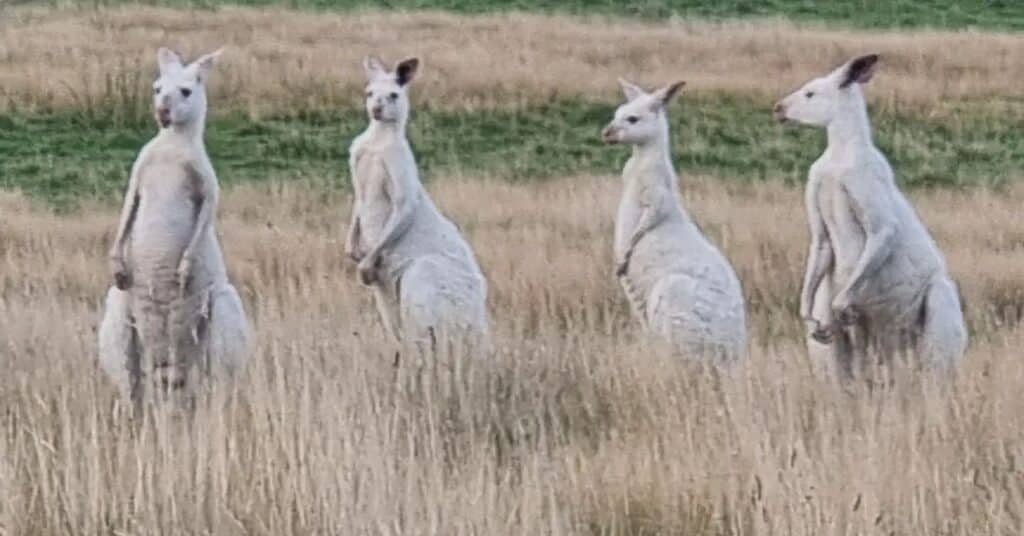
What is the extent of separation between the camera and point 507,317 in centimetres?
930

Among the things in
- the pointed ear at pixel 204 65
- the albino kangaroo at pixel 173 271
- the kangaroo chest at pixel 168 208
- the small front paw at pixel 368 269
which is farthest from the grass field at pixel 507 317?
the pointed ear at pixel 204 65

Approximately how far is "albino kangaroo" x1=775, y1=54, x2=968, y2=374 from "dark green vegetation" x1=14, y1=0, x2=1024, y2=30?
24665 mm

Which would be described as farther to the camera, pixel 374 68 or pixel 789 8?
pixel 789 8

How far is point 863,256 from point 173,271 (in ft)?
7.90

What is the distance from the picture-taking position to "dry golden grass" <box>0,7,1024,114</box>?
65.2ft

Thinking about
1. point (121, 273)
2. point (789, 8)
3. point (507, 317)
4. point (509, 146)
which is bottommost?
point (789, 8)

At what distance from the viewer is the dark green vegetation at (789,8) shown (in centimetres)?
3244

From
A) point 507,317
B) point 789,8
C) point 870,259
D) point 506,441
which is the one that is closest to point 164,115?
point 506,441

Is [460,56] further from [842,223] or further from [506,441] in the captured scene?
[506,441]

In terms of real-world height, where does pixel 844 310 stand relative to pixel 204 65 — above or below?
below

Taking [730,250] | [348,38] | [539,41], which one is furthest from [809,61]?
[730,250]

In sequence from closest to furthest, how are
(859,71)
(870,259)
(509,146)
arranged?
(870,259) → (859,71) → (509,146)

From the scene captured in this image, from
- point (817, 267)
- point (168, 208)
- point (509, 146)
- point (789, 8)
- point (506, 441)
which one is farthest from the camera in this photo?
point (789, 8)

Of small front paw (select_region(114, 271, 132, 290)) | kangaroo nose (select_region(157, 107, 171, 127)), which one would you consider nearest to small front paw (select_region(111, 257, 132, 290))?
small front paw (select_region(114, 271, 132, 290))
